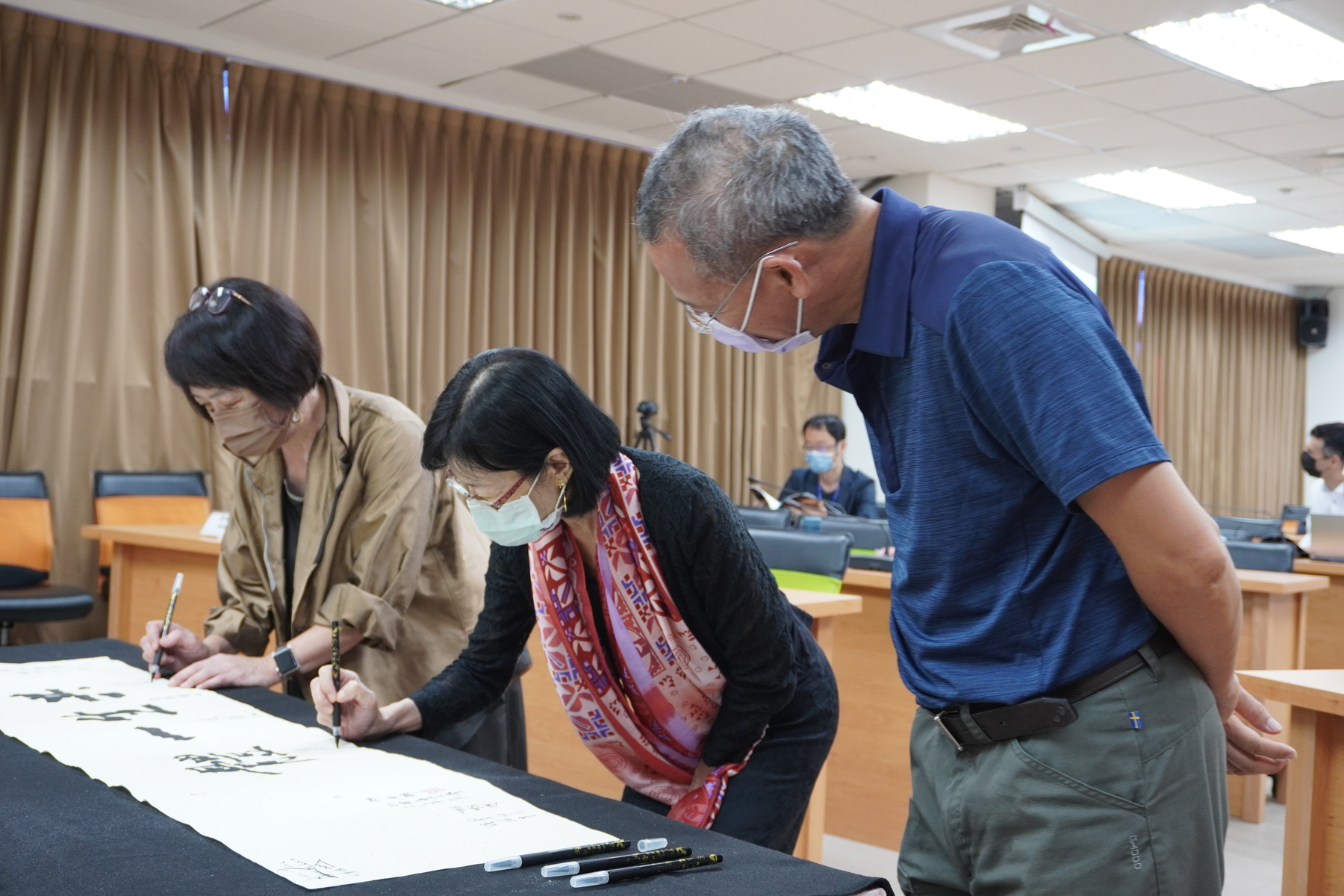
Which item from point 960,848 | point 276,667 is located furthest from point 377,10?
point 960,848

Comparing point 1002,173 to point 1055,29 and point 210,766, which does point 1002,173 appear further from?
point 210,766

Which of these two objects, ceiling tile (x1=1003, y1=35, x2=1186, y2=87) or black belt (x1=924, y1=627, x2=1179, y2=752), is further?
ceiling tile (x1=1003, y1=35, x2=1186, y2=87)

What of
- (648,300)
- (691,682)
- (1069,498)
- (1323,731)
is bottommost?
(1323,731)

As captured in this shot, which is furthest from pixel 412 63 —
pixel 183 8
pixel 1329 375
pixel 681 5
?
pixel 1329 375

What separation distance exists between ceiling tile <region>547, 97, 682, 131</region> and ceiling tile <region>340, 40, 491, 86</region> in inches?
29.4

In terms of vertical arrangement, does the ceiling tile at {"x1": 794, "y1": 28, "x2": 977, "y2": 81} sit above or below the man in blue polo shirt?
above

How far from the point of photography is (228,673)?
5.95 feet

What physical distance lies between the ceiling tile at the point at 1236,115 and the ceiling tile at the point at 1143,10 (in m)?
1.35

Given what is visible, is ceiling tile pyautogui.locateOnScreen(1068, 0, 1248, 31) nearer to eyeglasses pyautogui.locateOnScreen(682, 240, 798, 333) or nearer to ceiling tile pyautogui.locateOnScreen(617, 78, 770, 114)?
ceiling tile pyautogui.locateOnScreen(617, 78, 770, 114)

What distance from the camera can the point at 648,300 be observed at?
292 inches

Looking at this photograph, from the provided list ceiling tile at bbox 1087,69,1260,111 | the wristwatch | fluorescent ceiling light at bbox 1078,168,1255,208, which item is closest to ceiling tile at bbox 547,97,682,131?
ceiling tile at bbox 1087,69,1260,111

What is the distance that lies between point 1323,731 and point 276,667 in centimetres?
166

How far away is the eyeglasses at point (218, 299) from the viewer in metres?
1.82

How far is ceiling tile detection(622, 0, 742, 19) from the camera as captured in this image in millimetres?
4648
